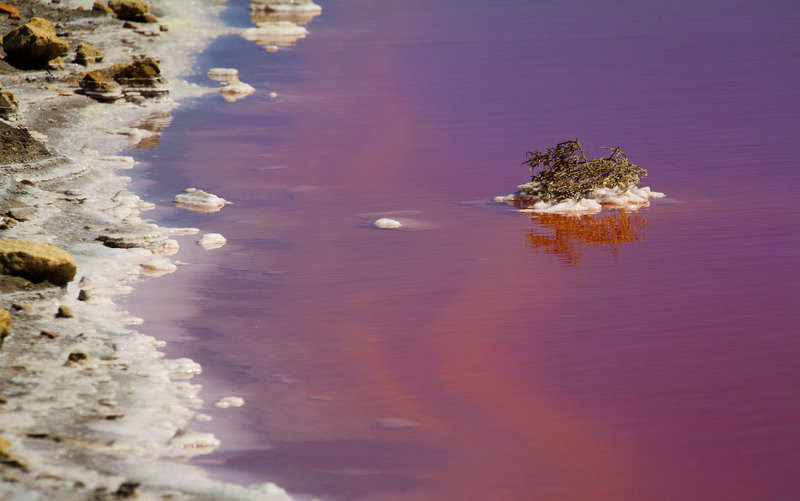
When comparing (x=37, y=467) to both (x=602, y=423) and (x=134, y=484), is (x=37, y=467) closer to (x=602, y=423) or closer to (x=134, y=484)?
(x=134, y=484)

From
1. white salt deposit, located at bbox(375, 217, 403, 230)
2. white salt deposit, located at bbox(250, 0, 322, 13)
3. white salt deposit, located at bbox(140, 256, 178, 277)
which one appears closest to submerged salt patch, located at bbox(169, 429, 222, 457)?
white salt deposit, located at bbox(140, 256, 178, 277)

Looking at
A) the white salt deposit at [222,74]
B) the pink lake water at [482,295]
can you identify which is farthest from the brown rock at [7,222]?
the white salt deposit at [222,74]

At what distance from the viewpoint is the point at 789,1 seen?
20.6 m

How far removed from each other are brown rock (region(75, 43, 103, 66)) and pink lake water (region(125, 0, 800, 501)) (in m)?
1.77

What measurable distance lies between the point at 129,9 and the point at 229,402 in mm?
11935

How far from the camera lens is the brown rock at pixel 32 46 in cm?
1123

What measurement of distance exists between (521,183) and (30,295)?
472 cm

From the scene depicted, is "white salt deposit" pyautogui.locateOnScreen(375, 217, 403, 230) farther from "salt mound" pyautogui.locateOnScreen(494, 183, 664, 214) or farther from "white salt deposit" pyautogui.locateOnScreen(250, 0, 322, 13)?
"white salt deposit" pyautogui.locateOnScreen(250, 0, 322, 13)

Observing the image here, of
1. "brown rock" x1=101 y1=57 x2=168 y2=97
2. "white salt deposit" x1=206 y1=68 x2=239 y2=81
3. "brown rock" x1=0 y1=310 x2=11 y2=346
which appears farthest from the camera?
"white salt deposit" x1=206 y1=68 x2=239 y2=81

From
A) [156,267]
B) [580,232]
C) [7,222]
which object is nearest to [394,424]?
[156,267]

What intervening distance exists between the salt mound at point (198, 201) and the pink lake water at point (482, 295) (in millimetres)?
144

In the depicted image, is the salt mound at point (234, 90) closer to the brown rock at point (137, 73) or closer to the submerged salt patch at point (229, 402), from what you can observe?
the brown rock at point (137, 73)

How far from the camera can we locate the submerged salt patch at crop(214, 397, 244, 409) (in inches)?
182

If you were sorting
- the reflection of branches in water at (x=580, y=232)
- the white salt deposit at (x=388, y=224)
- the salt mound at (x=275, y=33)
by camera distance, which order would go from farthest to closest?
the salt mound at (x=275, y=33) < the white salt deposit at (x=388, y=224) < the reflection of branches in water at (x=580, y=232)
